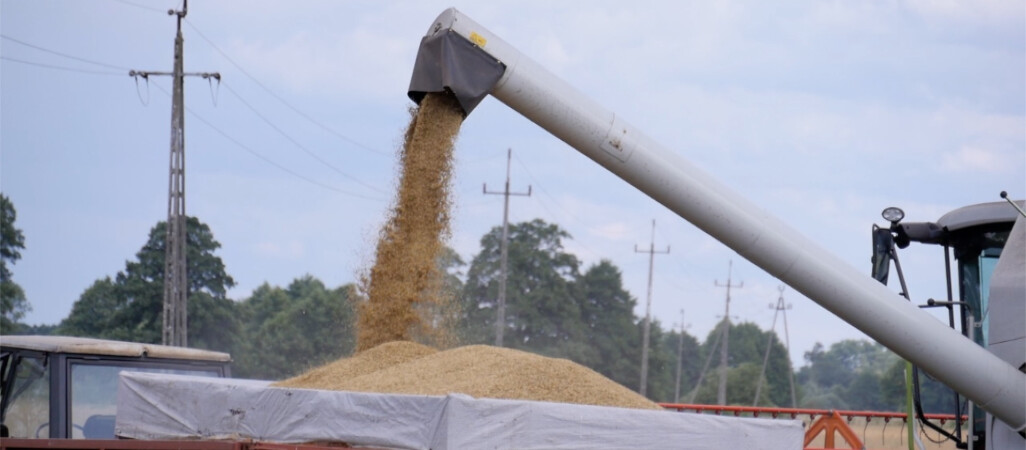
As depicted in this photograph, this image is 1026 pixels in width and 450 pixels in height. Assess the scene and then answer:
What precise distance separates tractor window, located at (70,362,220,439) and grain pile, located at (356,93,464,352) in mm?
2011

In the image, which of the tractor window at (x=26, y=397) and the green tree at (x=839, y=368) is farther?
the green tree at (x=839, y=368)

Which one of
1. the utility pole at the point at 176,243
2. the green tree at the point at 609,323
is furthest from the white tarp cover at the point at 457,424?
the green tree at the point at 609,323

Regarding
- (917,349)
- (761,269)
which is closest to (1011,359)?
(917,349)

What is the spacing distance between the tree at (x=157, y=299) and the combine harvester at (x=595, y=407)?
27.4 metres

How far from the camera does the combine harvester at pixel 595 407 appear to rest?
4852 millimetres

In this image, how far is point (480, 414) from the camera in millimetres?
4707

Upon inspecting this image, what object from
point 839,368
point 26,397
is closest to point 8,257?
point 26,397

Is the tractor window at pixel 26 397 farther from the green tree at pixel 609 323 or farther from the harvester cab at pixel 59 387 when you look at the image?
the green tree at pixel 609 323

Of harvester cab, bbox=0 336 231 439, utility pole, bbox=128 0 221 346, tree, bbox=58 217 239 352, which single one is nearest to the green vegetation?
tree, bbox=58 217 239 352

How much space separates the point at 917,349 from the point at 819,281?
0.50 metres

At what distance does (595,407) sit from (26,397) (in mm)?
4812

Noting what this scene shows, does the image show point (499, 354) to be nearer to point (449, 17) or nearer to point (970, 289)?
point (449, 17)

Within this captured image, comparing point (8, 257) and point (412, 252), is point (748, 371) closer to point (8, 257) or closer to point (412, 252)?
point (8, 257)

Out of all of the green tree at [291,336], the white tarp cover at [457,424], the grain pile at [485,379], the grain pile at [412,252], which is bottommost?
the green tree at [291,336]
